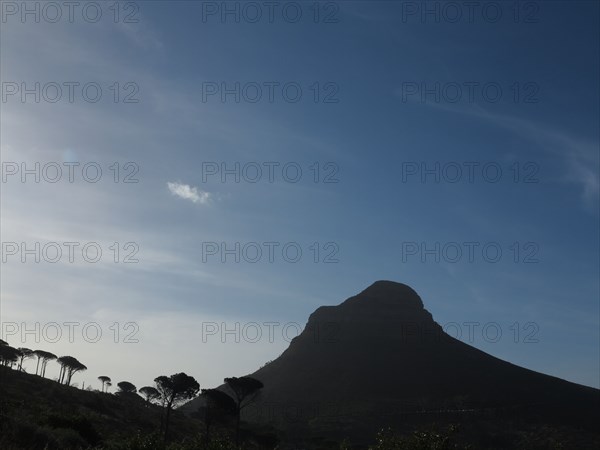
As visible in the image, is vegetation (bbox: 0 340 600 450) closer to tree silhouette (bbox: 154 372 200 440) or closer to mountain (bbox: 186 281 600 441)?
tree silhouette (bbox: 154 372 200 440)

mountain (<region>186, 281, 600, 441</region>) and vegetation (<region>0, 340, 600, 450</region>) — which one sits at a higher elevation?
mountain (<region>186, 281, 600, 441</region>)

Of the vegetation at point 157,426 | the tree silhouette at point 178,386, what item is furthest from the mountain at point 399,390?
the tree silhouette at point 178,386

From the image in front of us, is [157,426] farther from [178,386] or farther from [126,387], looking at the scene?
[126,387]

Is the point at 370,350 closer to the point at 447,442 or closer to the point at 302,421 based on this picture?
the point at 302,421

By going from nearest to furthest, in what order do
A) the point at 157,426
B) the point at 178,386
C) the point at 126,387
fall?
the point at 157,426 < the point at 178,386 < the point at 126,387

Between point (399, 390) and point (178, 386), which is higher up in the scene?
point (399, 390)

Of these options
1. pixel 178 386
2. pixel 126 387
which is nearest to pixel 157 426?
pixel 178 386

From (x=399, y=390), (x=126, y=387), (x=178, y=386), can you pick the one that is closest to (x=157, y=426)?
(x=178, y=386)

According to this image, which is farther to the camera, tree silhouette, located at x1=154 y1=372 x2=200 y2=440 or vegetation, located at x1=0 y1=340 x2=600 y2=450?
tree silhouette, located at x1=154 y1=372 x2=200 y2=440

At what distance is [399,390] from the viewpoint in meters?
156

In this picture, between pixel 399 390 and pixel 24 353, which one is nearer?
pixel 24 353

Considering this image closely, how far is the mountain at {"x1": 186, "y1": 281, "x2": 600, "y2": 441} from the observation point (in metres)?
125

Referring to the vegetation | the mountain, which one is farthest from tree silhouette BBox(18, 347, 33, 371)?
the mountain

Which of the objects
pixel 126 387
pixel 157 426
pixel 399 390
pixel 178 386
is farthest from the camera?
pixel 399 390
